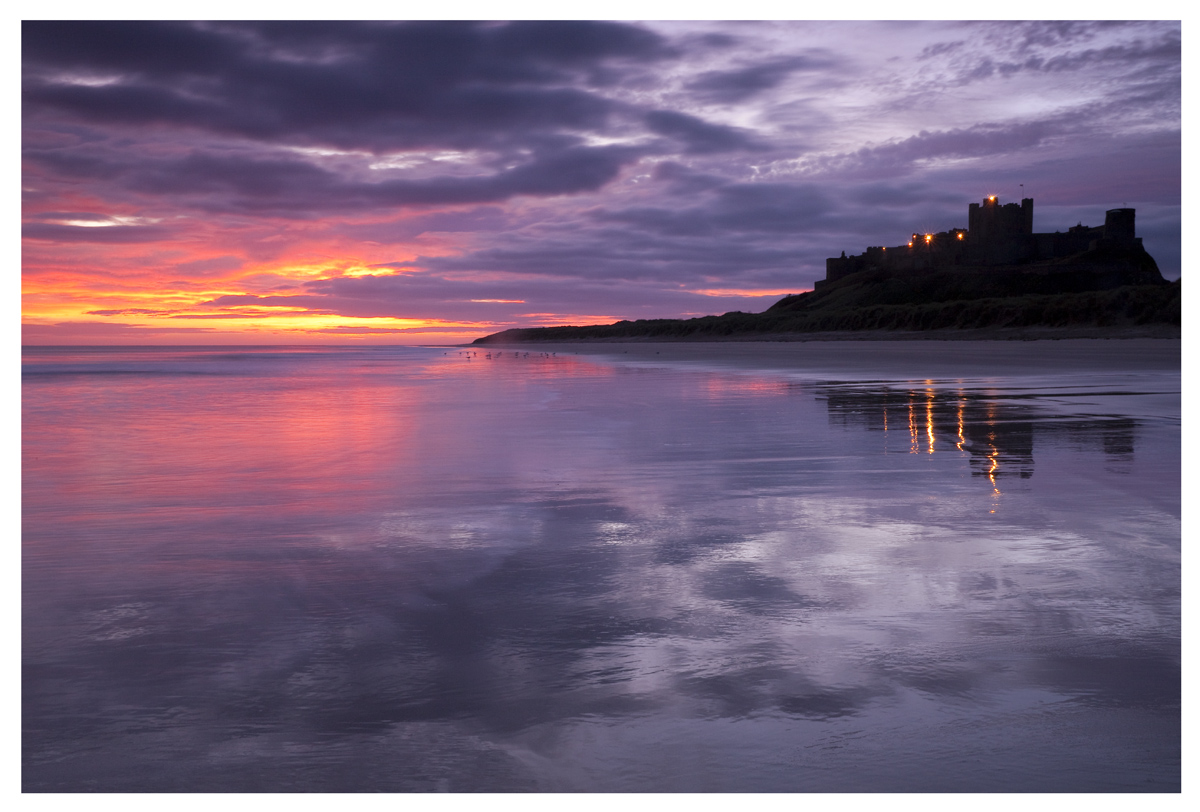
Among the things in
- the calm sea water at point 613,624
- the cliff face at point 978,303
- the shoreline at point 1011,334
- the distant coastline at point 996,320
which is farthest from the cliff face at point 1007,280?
the calm sea water at point 613,624

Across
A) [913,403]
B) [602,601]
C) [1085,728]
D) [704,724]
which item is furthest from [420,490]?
[913,403]

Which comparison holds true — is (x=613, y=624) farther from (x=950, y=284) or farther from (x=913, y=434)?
(x=950, y=284)

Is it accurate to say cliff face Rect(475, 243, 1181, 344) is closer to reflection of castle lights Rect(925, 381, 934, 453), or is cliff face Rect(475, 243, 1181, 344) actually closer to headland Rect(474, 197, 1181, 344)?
headland Rect(474, 197, 1181, 344)

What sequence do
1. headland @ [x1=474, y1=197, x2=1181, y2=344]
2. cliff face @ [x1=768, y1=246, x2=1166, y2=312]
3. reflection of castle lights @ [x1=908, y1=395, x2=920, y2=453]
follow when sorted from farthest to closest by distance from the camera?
1. cliff face @ [x1=768, y1=246, x2=1166, y2=312]
2. headland @ [x1=474, y1=197, x2=1181, y2=344]
3. reflection of castle lights @ [x1=908, y1=395, x2=920, y2=453]

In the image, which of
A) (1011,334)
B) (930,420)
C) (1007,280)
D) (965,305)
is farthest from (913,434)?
(1007,280)

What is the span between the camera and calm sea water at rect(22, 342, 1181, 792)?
3.22 metres

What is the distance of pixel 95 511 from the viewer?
7738 millimetres

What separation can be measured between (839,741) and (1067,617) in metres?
1.93

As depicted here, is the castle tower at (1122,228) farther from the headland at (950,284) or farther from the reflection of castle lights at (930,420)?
the reflection of castle lights at (930,420)

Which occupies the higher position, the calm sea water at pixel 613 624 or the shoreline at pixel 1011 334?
the shoreline at pixel 1011 334

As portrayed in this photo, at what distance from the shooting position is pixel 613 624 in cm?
442

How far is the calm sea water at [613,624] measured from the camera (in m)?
3.22

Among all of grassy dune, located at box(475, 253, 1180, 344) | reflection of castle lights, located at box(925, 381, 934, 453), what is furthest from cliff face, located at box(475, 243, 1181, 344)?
reflection of castle lights, located at box(925, 381, 934, 453)
